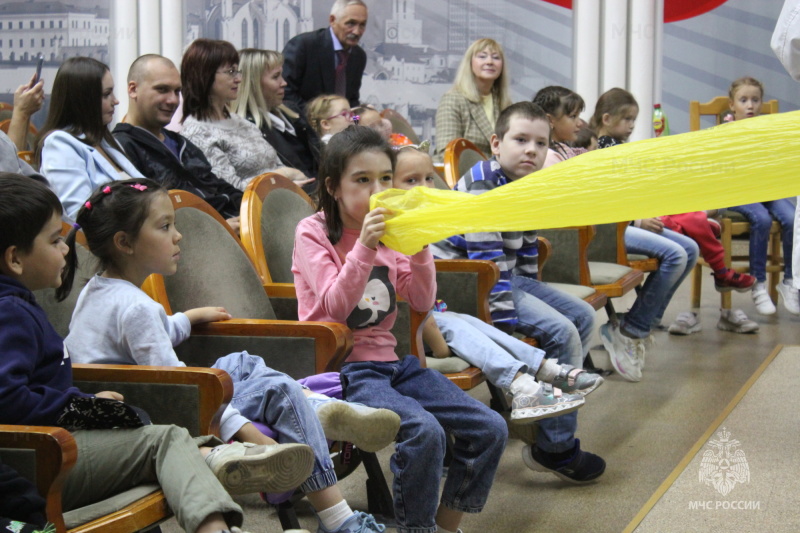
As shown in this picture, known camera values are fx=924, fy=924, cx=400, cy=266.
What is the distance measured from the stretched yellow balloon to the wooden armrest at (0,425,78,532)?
885mm

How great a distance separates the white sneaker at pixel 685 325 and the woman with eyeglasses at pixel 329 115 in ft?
6.94

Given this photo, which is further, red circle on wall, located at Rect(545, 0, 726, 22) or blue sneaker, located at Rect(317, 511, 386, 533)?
red circle on wall, located at Rect(545, 0, 726, 22)

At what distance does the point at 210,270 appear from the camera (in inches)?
92.4

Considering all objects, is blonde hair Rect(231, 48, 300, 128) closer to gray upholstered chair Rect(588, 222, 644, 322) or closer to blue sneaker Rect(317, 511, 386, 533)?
gray upholstered chair Rect(588, 222, 644, 322)

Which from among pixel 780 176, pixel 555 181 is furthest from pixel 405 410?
pixel 780 176

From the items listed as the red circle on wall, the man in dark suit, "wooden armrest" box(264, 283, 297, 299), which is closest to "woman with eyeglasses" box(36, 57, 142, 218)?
"wooden armrest" box(264, 283, 297, 299)

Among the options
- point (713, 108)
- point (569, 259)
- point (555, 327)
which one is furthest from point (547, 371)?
point (713, 108)

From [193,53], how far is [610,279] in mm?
1860

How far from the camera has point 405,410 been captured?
1963 mm

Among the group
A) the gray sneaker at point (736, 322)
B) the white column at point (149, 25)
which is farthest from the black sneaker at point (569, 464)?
the white column at point (149, 25)

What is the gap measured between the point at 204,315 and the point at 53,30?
17.2ft

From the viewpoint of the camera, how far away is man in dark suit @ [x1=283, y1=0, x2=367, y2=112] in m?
4.73

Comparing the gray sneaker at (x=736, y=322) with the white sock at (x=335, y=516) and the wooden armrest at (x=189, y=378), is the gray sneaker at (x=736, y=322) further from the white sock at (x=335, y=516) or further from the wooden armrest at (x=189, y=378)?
the wooden armrest at (x=189, y=378)

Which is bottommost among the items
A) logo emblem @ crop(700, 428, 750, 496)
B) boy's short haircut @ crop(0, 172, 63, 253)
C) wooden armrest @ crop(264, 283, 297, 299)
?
logo emblem @ crop(700, 428, 750, 496)
